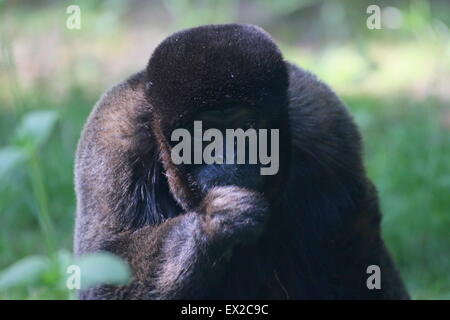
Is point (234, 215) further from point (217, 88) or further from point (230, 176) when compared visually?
point (217, 88)

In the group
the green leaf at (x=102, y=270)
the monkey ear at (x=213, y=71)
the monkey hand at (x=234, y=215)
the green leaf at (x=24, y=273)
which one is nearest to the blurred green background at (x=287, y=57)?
the green leaf at (x=24, y=273)

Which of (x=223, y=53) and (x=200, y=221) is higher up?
(x=223, y=53)

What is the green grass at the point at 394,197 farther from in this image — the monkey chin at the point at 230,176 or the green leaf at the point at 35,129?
the monkey chin at the point at 230,176

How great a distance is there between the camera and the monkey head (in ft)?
14.2

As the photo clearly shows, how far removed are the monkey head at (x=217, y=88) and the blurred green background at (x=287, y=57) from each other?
1.99 ft

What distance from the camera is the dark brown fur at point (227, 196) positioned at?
171 inches

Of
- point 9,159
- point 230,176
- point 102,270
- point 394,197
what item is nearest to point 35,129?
point 9,159

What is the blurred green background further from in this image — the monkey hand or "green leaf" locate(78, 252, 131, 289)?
the monkey hand

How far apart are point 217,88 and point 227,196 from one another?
1.77 ft

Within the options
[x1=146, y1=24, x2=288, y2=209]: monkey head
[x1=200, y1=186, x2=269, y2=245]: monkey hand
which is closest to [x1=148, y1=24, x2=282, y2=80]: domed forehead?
[x1=146, y1=24, x2=288, y2=209]: monkey head

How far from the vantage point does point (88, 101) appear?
8.61m

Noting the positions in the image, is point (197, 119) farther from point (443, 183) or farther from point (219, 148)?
point (443, 183)

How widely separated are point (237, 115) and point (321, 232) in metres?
1.06
